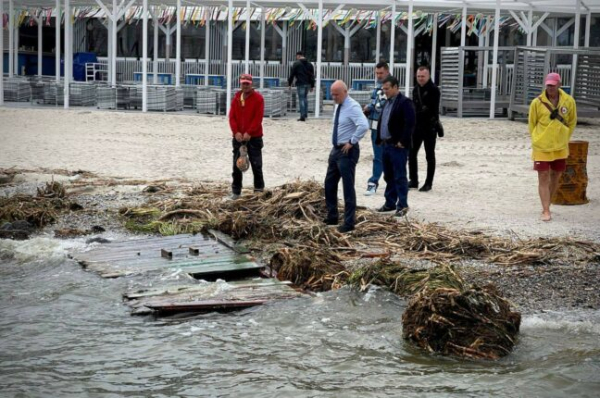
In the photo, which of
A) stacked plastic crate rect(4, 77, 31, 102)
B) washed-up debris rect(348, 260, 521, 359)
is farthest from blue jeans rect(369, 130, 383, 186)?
stacked plastic crate rect(4, 77, 31, 102)

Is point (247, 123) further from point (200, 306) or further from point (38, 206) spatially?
point (200, 306)

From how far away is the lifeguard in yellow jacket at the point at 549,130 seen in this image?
11.1 m

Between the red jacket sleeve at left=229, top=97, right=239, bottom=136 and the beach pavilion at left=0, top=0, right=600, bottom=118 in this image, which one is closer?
the red jacket sleeve at left=229, top=97, right=239, bottom=136

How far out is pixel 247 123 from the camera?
40.4 ft

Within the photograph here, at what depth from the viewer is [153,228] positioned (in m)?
11.3

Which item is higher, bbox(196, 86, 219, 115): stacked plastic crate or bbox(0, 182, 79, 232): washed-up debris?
bbox(196, 86, 219, 115): stacked plastic crate

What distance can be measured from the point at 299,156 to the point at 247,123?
18.1 ft

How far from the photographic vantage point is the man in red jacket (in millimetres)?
12289

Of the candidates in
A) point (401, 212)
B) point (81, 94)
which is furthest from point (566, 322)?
point (81, 94)

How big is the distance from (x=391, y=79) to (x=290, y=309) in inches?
162

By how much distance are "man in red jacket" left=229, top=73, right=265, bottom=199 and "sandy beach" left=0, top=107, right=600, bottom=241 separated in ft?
4.95

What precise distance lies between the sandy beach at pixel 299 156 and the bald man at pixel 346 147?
4.11 ft

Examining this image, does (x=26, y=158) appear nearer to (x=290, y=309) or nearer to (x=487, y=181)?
(x=487, y=181)

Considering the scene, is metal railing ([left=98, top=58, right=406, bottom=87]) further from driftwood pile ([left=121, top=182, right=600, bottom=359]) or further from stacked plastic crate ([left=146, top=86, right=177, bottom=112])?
driftwood pile ([left=121, top=182, right=600, bottom=359])
